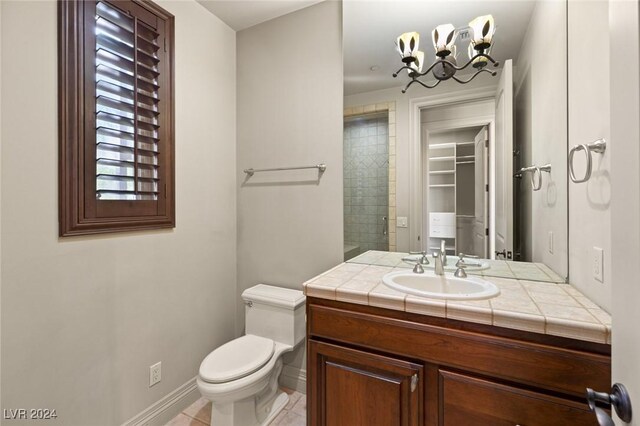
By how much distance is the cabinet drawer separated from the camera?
34.3 inches

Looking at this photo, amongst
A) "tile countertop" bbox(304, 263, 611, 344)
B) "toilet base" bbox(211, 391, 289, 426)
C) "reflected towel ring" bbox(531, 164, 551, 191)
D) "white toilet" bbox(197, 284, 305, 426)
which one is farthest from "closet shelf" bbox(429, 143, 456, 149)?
"toilet base" bbox(211, 391, 289, 426)

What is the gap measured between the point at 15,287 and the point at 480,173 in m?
2.16

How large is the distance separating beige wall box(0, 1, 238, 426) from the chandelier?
1304 millimetres

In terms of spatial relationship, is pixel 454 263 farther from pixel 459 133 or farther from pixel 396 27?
pixel 396 27

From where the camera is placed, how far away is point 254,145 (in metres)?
2.15

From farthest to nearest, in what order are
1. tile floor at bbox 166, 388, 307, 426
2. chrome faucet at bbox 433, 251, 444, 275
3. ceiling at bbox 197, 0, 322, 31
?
ceiling at bbox 197, 0, 322, 31 < tile floor at bbox 166, 388, 307, 426 < chrome faucet at bbox 433, 251, 444, 275

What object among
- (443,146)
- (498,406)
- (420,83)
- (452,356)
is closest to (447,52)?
(420,83)

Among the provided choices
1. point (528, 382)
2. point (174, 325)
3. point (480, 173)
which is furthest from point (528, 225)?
point (174, 325)

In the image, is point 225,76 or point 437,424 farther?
point 225,76

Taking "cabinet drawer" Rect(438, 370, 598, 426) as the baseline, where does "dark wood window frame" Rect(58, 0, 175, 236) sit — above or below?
above

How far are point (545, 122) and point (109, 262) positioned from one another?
2.22m

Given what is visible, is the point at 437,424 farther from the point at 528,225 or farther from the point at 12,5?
the point at 12,5

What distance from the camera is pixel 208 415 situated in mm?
1757

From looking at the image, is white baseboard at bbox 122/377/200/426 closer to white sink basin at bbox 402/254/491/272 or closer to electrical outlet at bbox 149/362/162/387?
electrical outlet at bbox 149/362/162/387
